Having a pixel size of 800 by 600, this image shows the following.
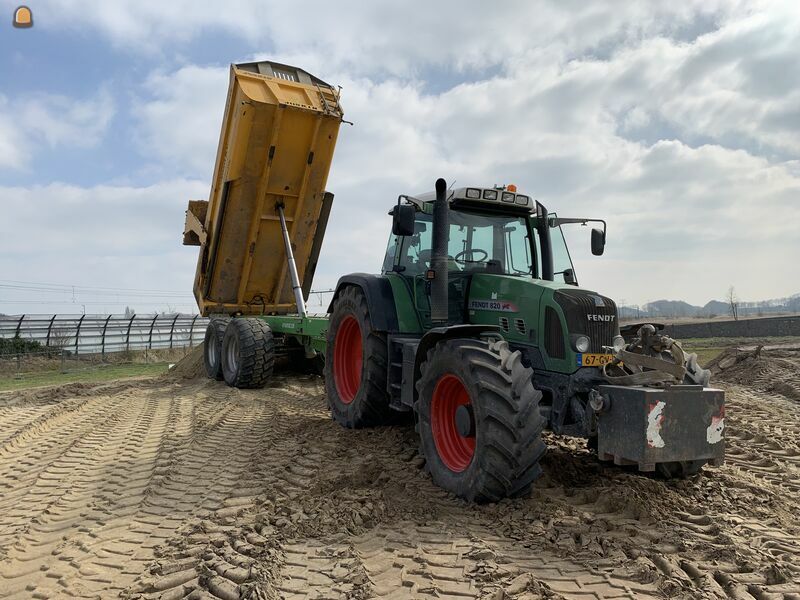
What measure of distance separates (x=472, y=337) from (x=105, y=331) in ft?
59.7

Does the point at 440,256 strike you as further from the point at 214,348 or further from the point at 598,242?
the point at 214,348

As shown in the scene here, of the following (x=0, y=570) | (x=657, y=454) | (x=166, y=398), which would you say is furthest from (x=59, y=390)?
(x=657, y=454)

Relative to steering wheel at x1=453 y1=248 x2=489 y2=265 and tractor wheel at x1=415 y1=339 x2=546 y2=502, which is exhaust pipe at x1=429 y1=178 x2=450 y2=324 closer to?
steering wheel at x1=453 y1=248 x2=489 y2=265

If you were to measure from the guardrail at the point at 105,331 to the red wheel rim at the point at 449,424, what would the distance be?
1722 centimetres

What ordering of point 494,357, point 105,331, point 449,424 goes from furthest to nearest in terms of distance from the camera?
point 105,331
point 449,424
point 494,357

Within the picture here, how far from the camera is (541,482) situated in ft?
15.1

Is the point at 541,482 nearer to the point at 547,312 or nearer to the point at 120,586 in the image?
the point at 547,312

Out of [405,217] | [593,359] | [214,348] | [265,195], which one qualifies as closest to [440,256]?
[405,217]

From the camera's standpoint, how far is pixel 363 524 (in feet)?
Result: 12.8

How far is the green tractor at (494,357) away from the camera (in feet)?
12.9

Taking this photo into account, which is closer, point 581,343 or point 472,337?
point 581,343

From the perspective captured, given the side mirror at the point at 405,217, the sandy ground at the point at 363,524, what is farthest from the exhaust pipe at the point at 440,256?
the sandy ground at the point at 363,524

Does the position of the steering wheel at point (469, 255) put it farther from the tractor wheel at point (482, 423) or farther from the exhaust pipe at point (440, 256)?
the tractor wheel at point (482, 423)

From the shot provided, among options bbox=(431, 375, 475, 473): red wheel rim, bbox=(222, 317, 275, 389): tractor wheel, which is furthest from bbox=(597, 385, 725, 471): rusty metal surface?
bbox=(222, 317, 275, 389): tractor wheel
